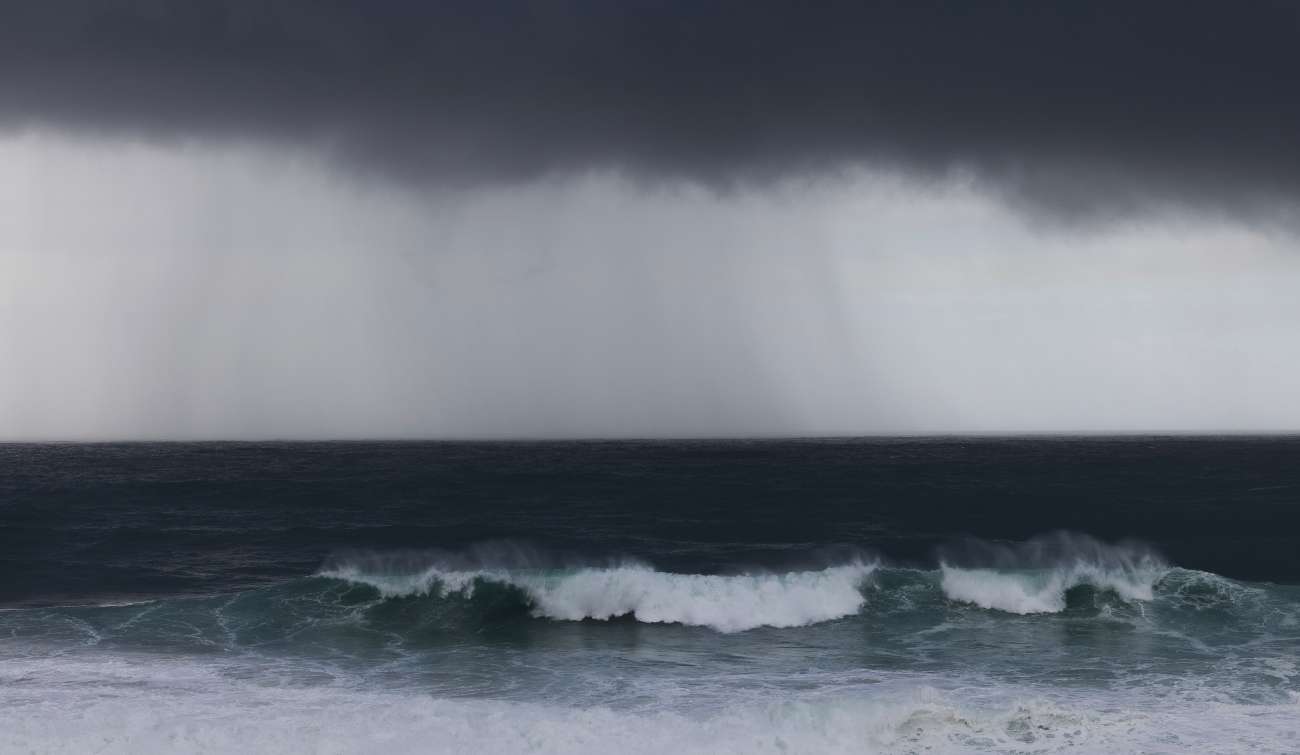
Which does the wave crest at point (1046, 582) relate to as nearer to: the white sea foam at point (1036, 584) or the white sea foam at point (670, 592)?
the white sea foam at point (1036, 584)

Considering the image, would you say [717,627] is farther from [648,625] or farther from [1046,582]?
[1046,582]

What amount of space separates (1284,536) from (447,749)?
143 feet

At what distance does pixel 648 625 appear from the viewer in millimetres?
28766

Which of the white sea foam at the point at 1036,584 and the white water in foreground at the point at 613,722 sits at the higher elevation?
the white sea foam at the point at 1036,584

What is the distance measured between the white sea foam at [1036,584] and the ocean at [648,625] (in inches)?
4.7

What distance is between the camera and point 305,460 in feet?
340

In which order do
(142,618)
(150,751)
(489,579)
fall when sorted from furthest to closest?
(489,579) < (142,618) < (150,751)

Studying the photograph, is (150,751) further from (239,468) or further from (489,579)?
(239,468)

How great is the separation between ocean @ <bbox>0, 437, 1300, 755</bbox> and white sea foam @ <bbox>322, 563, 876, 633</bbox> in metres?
0.10

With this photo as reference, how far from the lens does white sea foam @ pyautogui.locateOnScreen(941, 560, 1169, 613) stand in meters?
30.6

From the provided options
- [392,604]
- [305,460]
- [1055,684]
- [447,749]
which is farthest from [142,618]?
[305,460]

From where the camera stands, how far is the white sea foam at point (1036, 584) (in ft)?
100

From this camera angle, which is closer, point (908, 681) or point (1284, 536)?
point (908, 681)

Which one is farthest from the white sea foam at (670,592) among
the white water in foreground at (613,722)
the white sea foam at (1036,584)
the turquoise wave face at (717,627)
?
the white water in foreground at (613,722)
